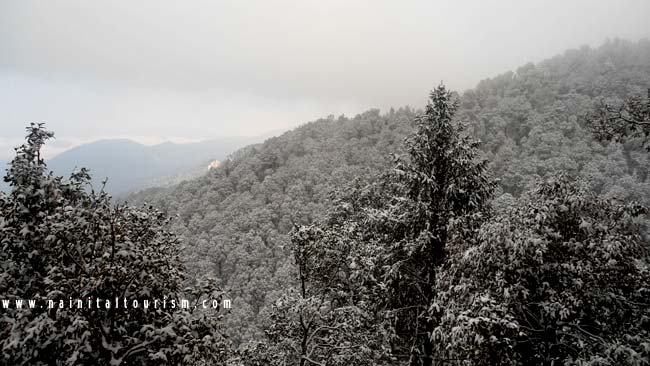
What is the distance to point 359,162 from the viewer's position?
7550 cm

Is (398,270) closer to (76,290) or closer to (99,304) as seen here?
(99,304)

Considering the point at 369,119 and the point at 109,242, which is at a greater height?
the point at 369,119

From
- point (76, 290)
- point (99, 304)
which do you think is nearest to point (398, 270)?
point (99, 304)

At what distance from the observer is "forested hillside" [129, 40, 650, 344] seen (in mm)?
50500

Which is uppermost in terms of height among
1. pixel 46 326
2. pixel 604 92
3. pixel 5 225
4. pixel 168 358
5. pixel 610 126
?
pixel 604 92

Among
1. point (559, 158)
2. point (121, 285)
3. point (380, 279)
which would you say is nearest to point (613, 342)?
point (380, 279)

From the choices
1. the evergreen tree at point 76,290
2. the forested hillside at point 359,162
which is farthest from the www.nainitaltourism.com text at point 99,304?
the forested hillside at point 359,162

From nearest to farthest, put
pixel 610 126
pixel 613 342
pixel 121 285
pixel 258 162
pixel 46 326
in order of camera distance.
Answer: pixel 46 326
pixel 121 285
pixel 613 342
pixel 610 126
pixel 258 162

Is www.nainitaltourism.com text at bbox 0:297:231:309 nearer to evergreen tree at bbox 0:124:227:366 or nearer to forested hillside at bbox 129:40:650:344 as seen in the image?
evergreen tree at bbox 0:124:227:366

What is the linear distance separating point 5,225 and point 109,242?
4.97 feet

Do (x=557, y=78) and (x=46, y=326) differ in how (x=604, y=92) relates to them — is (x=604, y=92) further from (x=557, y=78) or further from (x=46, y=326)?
(x=46, y=326)

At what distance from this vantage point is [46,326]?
492 centimetres

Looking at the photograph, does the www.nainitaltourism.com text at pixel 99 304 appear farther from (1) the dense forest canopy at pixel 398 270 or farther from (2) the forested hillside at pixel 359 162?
(2) the forested hillside at pixel 359 162

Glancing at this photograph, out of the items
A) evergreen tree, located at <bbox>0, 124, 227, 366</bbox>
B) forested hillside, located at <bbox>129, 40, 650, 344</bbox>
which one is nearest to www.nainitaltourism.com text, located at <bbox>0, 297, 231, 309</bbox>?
evergreen tree, located at <bbox>0, 124, 227, 366</bbox>
